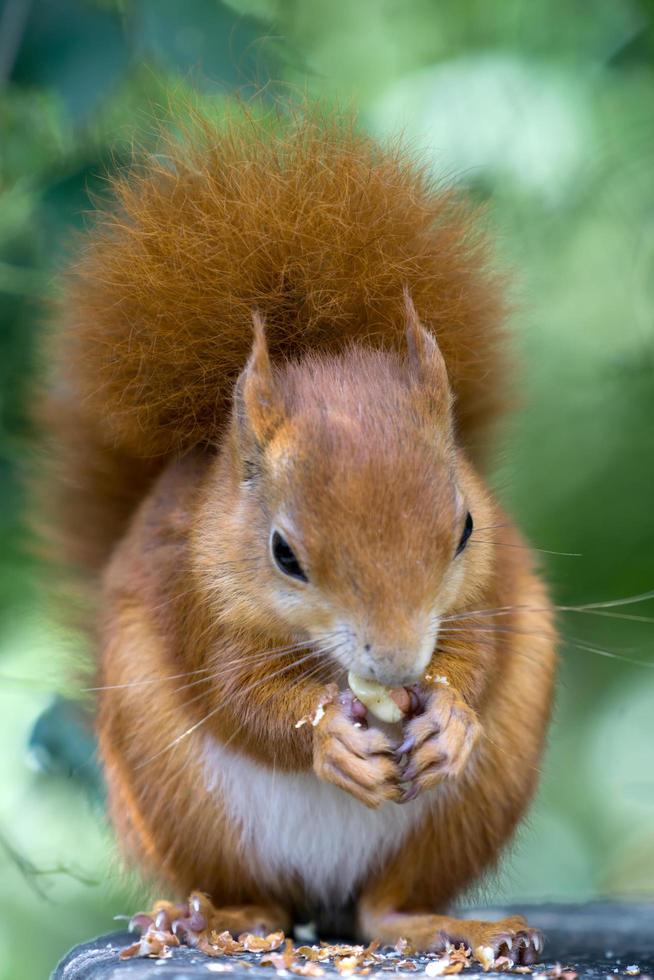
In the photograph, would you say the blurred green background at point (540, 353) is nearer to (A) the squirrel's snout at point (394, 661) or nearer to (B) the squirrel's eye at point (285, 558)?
(B) the squirrel's eye at point (285, 558)

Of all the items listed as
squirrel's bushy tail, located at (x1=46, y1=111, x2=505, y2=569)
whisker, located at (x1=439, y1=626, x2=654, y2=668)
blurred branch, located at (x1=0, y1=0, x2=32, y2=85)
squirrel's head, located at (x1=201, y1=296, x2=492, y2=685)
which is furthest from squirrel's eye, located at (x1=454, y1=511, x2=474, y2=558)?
blurred branch, located at (x1=0, y1=0, x2=32, y2=85)

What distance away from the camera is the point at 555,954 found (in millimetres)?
2287

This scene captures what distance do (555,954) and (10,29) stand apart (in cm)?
185

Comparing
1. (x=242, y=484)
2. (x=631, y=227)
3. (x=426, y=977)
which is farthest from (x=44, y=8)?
(x=631, y=227)

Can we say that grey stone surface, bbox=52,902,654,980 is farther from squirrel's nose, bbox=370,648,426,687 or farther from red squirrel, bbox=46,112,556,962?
squirrel's nose, bbox=370,648,426,687

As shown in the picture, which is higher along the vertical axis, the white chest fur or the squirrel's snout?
the squirrel's snout

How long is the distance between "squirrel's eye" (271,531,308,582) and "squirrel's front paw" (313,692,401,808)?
0.72 ft

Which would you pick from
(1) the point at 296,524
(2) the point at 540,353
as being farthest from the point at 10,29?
(2) the point at 540,353

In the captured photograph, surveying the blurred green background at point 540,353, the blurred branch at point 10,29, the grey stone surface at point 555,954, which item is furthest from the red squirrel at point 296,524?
the blurred green background at point 540,353

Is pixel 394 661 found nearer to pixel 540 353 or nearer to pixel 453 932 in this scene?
pixel 453 932

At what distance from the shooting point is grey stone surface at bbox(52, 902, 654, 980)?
5.69ft

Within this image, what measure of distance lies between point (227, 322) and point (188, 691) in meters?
0.55

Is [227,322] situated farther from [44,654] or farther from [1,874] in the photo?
[1,874]

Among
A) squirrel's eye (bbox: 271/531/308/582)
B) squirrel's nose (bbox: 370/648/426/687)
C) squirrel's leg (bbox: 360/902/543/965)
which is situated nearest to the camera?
squirrel's nose (bbox: 370/648/426/687)
